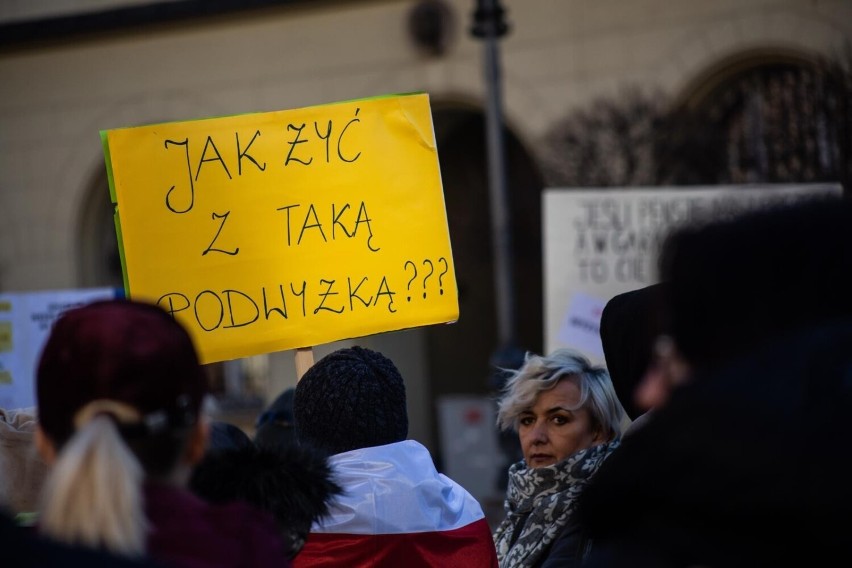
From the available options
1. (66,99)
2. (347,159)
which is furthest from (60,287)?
(347,159)

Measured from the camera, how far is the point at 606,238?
7438 millimetres

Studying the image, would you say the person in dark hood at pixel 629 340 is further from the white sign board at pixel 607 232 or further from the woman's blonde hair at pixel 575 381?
the white sign board at pixel 607 232

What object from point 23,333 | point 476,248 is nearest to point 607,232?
point 23,333

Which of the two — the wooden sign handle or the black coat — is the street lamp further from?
the black coat

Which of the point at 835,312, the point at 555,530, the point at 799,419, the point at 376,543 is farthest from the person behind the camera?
the point at 555,530

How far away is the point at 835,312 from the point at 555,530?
5.23 ft

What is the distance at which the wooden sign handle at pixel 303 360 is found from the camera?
3.40m

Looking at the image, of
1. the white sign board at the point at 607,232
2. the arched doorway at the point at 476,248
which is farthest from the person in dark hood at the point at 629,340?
the arched doorway at the point at 476,248

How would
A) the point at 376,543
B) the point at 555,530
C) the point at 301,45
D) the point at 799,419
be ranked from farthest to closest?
the point at 301,45, the point at 555,530, the point at 376,543, the point at 799,419

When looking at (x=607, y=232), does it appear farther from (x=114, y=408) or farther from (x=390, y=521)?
(x=114, y=408)

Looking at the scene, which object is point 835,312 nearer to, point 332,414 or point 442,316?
point 332,414

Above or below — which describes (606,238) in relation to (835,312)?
below

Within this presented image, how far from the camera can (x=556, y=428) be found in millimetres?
3553

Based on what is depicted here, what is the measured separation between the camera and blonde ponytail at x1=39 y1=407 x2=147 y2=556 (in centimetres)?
156
